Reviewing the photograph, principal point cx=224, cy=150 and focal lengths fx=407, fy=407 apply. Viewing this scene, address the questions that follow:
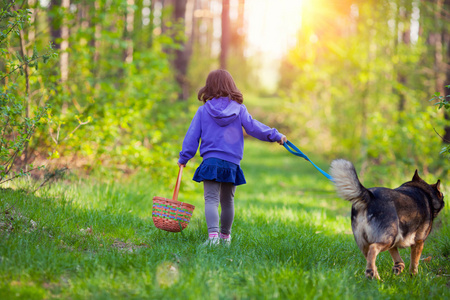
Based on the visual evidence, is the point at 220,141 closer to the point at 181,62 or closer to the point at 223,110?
the point at 223,110

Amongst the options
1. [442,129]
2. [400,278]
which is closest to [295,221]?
[400,278]

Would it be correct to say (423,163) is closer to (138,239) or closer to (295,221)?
(295,221)

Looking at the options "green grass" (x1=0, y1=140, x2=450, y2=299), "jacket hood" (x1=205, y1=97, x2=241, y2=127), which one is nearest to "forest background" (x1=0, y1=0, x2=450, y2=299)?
"green grass" (x1=0, y1=140, x2=450, y2=299)

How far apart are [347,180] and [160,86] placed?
793 centimetres

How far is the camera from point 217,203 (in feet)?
14.6

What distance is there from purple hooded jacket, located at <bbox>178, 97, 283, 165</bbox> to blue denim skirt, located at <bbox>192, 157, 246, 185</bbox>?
60mm

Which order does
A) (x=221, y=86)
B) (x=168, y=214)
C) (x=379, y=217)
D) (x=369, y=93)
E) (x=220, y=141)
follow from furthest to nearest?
1. (x=369, y=93)
2. (x=221, y=86)
3. (x=220, y=141)
4. (x=168, y=214)
5. (x=379, y=217)

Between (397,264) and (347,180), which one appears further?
(397,264)

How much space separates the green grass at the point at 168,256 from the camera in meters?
2.95

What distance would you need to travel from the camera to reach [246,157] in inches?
751

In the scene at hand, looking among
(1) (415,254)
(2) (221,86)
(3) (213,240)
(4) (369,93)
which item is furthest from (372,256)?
(4) (369,93)

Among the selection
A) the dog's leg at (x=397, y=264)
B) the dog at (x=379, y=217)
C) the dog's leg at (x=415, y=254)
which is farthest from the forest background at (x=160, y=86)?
the dog's leg at (x=397, y=264)

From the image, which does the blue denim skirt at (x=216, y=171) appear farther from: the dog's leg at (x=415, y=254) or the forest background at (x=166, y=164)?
the dog's leg at (x=415, y=254)

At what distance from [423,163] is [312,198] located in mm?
2551
